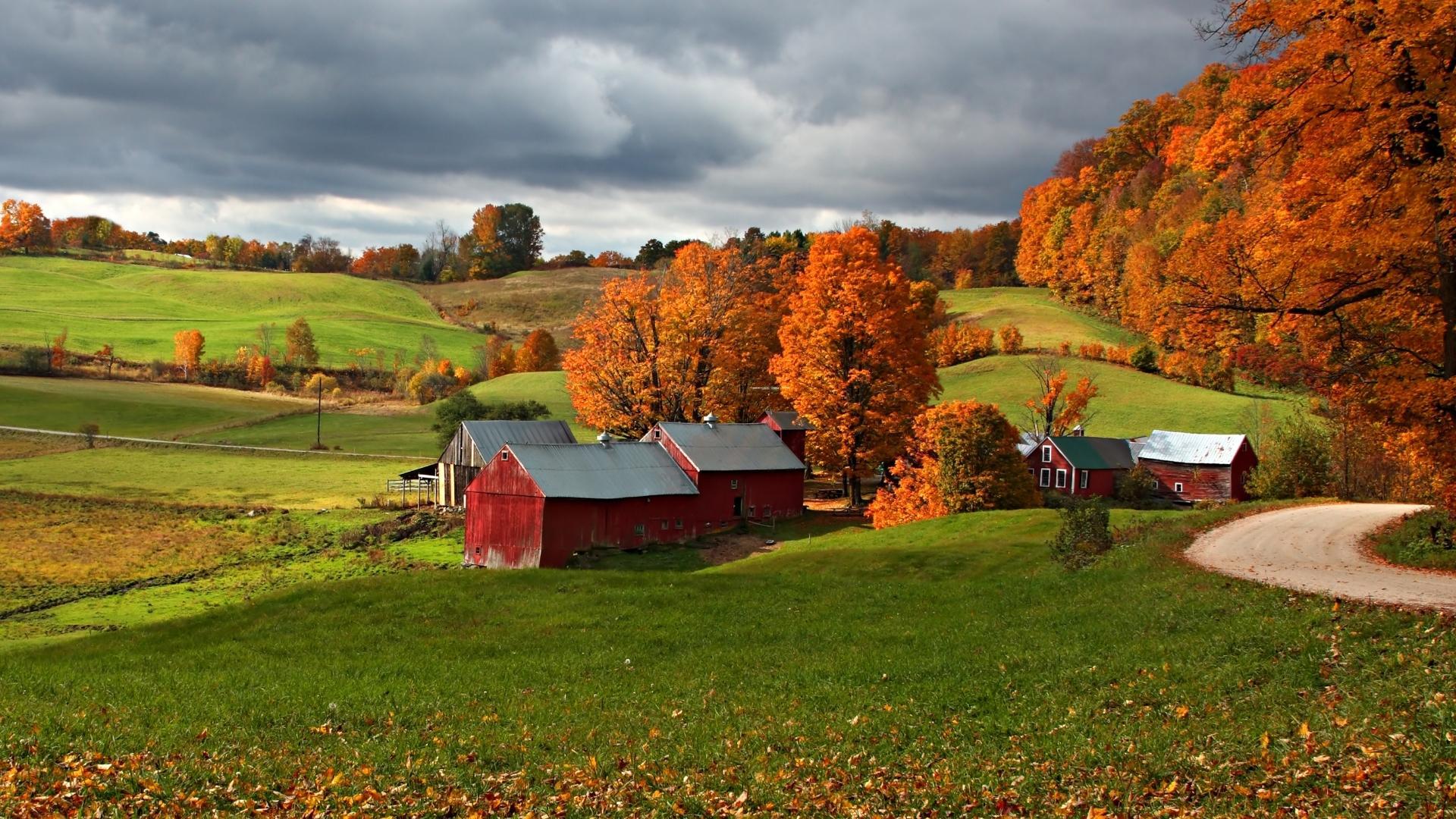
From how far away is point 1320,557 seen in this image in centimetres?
2305

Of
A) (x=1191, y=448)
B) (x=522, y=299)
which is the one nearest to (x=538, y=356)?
(x=522, y=299)

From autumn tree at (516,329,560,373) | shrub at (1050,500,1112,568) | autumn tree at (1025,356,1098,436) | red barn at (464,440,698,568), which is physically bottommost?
red barn at (464,440,698,568)

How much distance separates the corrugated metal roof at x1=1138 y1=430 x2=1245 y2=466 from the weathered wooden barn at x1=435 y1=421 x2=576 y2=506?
41300mm

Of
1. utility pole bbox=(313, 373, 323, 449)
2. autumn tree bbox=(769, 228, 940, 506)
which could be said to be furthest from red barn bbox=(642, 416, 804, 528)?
utility pole bbox=(313, 373, 323, 449)

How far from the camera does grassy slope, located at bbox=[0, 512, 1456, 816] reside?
10.9 m

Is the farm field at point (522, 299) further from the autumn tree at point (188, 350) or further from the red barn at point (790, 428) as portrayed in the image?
the red barn at point (790, 428)

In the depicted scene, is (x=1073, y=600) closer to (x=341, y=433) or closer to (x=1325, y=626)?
(x=1325, y=626)

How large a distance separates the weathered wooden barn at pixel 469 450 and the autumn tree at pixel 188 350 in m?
69.4

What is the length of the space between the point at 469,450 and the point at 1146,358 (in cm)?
6686

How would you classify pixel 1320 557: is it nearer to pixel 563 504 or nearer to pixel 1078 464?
pixel 563 504

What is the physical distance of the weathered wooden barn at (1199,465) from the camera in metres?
67.6

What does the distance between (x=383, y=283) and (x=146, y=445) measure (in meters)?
117

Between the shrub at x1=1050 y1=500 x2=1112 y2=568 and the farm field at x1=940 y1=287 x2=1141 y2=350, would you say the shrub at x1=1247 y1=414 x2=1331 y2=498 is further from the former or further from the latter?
the farm field at x1=940 y1=287 x2=1141 y2=350

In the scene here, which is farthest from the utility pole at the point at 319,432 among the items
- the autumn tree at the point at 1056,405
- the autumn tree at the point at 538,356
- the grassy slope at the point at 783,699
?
the grassy slope at the point at 783,699
